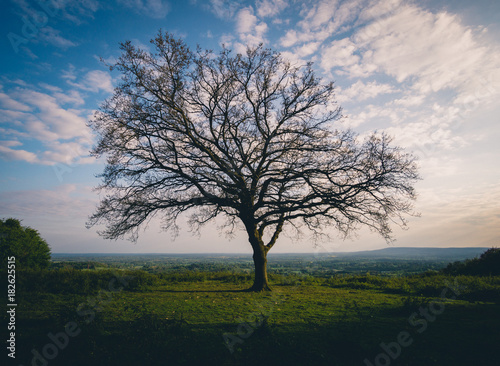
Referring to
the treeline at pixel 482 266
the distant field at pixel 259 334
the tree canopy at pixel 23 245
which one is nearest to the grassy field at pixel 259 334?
the distant field at pixel 259 334

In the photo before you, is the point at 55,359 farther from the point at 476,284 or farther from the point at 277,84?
the point at 476,284

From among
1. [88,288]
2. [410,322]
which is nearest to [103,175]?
[88,288]

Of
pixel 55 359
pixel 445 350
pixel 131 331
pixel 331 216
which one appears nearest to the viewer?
pixel 55 359

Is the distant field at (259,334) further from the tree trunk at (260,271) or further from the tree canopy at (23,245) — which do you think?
the tree canopy at (23,245)

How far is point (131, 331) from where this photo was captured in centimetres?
582

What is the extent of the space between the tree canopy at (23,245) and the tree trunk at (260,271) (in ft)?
107

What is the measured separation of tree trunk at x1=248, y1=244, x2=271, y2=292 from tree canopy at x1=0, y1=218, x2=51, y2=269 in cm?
3251

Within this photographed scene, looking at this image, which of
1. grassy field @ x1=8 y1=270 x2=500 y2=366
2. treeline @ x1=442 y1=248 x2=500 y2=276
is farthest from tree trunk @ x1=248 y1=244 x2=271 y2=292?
treeline @ x1=442 y1=248 x2=500 y2=276

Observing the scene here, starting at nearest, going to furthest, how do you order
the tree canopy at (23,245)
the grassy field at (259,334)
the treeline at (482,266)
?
the grassy field at (259,334), the treeline at (482,266), the tree canopy at (23,245)

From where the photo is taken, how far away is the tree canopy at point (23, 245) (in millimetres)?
31531

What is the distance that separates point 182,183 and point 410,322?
11934 mm

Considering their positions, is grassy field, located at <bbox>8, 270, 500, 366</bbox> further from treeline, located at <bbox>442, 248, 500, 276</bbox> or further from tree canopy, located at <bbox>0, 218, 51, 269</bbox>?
tree canopy, located at <bbox>0, 218, 51, 269</bbox>

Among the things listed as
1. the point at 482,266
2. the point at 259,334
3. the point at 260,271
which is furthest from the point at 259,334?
the point at 482,266

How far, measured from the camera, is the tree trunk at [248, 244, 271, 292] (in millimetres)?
13781
